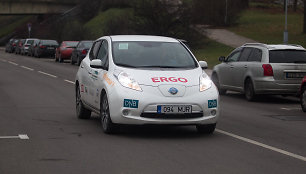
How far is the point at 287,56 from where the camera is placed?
1834 cm

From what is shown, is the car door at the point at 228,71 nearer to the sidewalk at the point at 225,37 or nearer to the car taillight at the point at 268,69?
the car taillight at the point at 268,69

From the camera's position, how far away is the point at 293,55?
18.4m

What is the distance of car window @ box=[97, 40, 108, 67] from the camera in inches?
474

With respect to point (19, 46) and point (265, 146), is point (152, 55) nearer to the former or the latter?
point (265, 146)

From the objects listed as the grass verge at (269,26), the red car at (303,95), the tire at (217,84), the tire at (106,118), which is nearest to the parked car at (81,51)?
the grass verge at (269,26)

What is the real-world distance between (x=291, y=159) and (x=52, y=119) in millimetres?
5551

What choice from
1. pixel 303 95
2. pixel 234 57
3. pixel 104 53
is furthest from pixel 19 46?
pixel 104 53

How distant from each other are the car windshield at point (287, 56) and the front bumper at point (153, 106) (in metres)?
7.71

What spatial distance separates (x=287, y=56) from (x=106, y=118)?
8330 mm

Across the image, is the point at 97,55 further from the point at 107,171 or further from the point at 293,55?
the point at 293,55

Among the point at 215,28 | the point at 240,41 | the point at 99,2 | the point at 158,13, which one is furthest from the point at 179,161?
the point at 99,2

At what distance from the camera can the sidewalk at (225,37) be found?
53031 mm

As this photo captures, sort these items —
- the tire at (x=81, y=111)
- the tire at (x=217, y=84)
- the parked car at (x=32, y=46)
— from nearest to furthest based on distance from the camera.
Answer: the tire at (x=81, y=111) < the tire at (x=217, y=84) < the parked car at (x=32, y=46)

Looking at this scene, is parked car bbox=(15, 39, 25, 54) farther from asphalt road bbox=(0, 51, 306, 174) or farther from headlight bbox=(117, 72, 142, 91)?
headlight bbox=(117, 72, 142, 91)
